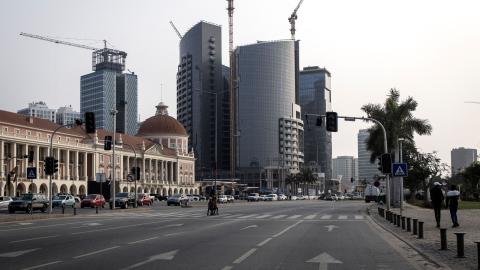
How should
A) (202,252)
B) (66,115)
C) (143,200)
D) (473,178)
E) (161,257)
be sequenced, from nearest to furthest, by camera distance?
(161,257) → (202,252) → (143,200) → (473,178) → (66,115)

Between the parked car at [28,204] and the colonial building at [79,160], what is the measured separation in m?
19.3

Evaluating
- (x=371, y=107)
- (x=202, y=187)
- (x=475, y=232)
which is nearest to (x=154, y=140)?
(x=202, y=187)

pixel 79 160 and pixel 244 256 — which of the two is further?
pixel 79 160

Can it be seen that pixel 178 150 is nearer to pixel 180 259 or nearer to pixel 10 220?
pixel 10 220

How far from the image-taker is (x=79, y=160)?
5054 inches

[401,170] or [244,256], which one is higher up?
[401,170]

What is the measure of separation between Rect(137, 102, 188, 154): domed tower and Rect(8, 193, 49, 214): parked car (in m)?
111

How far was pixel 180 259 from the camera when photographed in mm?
14961

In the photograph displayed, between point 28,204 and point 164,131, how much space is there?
116 meters

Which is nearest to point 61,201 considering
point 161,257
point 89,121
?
point 89,121

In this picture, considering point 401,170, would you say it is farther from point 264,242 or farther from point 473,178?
point 473,178

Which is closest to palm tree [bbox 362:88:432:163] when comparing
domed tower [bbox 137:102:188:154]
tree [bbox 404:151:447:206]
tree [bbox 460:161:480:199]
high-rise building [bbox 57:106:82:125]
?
tree [bbox 404:151:447:206]

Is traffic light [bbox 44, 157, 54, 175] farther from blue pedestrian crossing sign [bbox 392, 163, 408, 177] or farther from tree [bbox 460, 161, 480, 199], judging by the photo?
tree [bbox 460, 161, 480, 199]

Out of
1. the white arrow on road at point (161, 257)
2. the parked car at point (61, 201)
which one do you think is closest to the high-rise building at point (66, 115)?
the parked car at point (61, 201)
